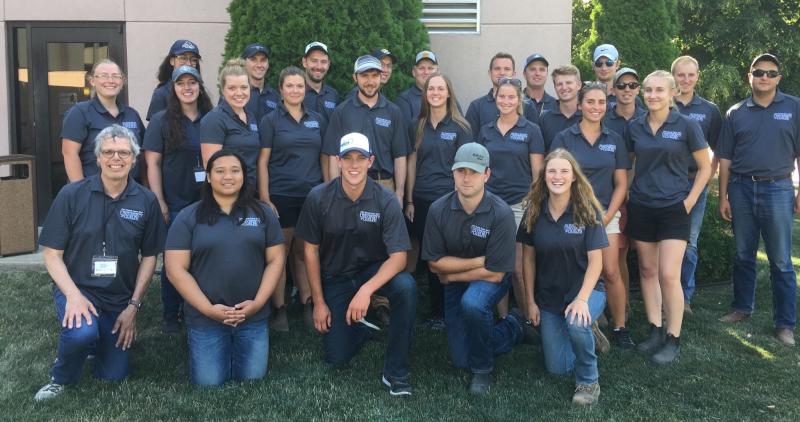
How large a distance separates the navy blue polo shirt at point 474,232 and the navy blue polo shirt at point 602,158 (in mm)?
896

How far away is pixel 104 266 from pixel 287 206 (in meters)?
1.51

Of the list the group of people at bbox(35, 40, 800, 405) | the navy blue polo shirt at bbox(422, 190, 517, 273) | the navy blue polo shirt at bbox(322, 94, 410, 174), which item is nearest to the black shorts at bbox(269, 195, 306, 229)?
the group of people at bbox(35, 40, 800, 405)

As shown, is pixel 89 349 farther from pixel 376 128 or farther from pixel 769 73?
pixel 769 73

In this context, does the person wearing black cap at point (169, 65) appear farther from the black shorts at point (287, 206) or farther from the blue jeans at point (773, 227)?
the blue jeans at point (773, 227)

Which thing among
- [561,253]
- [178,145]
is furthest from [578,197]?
[178,145]

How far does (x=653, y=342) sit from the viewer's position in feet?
17.0

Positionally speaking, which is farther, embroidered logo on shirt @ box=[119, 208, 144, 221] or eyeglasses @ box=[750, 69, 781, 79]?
eyeglasses @ box=[750, 69, 781, 79]

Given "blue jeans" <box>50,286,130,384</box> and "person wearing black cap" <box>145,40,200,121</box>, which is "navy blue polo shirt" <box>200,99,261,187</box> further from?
"blue jeans" <box>50,286,130,384</box>

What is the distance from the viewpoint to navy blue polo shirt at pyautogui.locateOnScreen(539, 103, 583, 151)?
19.0 feet

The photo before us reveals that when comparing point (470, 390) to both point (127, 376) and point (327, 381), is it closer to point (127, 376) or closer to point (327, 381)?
point (327, 381)

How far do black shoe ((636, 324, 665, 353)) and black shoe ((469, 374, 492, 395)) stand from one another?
1358 millimetres

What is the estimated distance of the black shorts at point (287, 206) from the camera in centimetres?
544

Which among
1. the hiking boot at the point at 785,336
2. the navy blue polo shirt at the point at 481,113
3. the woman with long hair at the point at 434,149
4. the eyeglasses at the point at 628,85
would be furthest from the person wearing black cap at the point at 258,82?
the hiking boot at the point at 785,336

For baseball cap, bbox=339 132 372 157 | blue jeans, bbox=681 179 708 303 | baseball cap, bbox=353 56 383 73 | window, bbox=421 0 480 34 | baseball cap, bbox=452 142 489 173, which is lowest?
blue jeans, bbox=681 179 708 303
